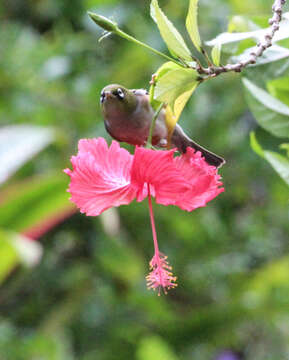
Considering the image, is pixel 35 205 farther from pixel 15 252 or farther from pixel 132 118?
pixel 132 118

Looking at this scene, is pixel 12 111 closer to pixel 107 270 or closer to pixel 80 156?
pixel 107 270

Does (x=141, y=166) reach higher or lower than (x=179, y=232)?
higher

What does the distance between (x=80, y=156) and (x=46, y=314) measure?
1.73m

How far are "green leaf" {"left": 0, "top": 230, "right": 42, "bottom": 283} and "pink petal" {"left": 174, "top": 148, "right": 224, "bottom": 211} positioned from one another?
1.05m

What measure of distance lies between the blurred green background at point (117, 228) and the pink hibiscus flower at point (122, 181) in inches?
49.9

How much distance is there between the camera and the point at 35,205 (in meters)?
2.03

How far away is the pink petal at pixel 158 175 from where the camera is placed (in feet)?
1.63

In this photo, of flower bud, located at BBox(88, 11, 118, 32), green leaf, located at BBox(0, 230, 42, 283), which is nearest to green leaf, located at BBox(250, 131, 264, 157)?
flower bud, located at BBox(88, 11, 118, 32)

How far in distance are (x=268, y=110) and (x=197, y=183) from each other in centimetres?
23

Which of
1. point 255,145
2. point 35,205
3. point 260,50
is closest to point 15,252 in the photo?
point 35,205

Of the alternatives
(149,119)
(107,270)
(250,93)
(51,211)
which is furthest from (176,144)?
(107,270)

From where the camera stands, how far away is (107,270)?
2.14 meters

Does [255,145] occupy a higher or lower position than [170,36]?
lower

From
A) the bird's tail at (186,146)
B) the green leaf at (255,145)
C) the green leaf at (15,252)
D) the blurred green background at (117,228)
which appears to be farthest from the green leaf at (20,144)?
the bird's tail at (186,146)
